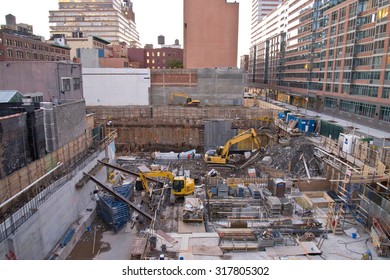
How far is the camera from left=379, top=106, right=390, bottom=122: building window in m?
36.1

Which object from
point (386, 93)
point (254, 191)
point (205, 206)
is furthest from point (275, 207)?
point (386, 93)

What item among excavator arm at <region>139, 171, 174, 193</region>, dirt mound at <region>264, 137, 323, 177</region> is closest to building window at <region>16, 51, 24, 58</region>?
excavator arm at <region>139, 171, 174, 193</region>

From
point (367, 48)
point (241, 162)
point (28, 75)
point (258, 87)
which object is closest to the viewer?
point (28, 75)

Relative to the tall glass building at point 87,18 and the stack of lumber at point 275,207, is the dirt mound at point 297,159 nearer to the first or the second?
the stack of lumber at point 275,207

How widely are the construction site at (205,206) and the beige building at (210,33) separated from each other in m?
33.1

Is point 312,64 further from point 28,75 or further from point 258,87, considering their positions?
point 28,75

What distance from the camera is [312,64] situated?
6194 cm

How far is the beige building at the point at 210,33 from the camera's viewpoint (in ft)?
182

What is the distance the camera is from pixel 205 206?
17.0m

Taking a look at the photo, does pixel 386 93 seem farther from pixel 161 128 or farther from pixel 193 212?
pixel 193 212

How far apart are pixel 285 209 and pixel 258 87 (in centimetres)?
9770

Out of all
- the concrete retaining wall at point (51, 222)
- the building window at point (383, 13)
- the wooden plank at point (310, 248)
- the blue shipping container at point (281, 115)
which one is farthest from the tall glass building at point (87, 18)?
the wooden plank at point (310, 248)

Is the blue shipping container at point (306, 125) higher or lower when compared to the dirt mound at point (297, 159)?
higher
